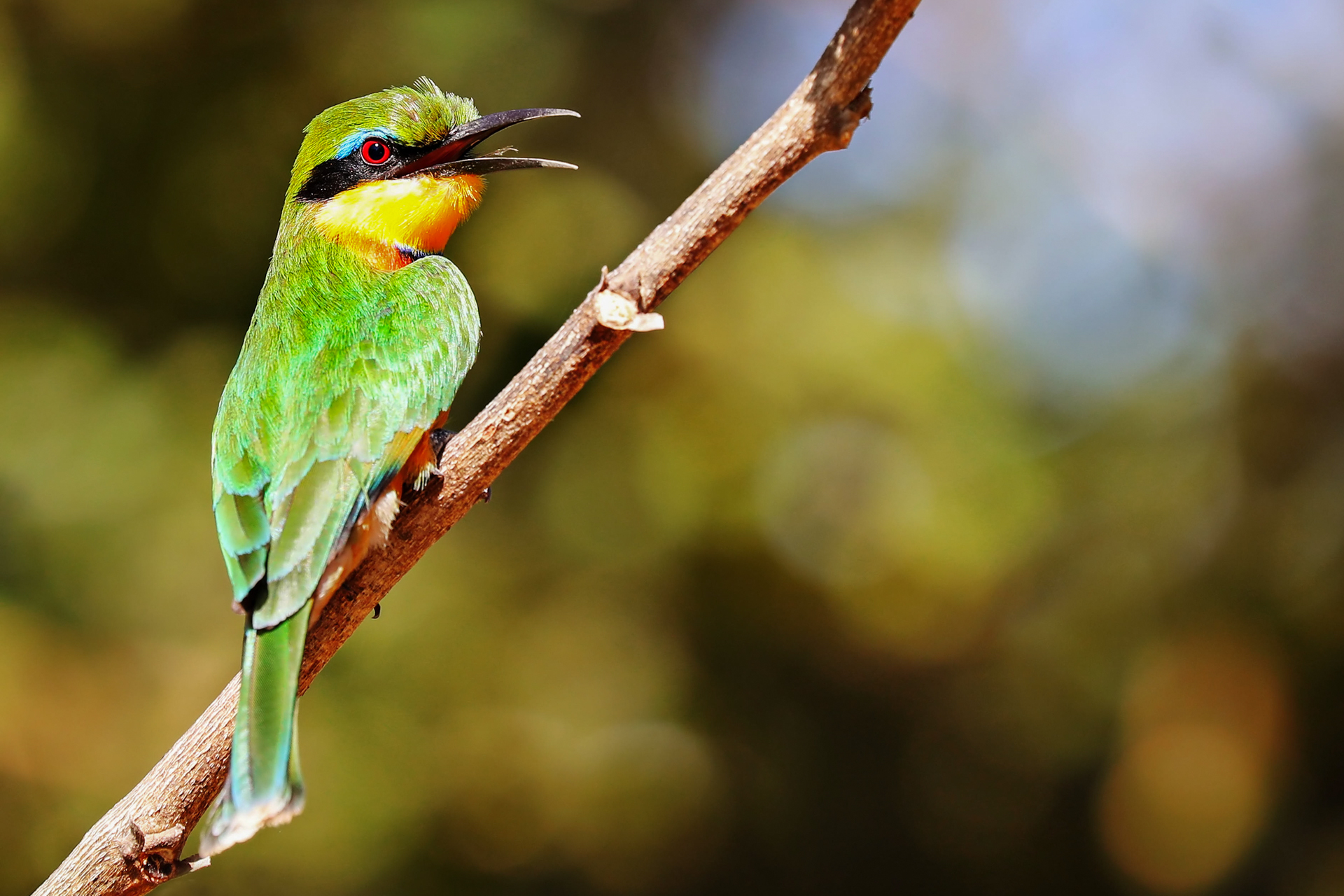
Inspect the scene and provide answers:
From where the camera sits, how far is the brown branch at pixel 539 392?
191 cm

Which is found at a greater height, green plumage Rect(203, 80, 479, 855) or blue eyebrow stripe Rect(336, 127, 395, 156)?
blue eyebrow stripe Rect(336, 127, 395, 156)

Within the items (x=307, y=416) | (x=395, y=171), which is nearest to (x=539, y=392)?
(x=307, y=416)

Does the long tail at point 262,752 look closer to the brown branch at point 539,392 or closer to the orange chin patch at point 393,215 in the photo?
the brown branch at point 539,392

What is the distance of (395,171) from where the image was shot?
3.04 m

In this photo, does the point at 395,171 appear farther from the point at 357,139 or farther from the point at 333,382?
the point at 333,382

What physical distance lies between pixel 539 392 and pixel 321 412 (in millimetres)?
585

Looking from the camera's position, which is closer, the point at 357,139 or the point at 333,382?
the point at 333,382

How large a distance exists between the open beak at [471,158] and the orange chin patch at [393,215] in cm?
3

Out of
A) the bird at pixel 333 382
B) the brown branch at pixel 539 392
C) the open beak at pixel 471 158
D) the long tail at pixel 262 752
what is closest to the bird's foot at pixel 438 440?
the bird at pixel 333 382

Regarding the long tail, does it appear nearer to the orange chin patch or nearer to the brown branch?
the brown branch

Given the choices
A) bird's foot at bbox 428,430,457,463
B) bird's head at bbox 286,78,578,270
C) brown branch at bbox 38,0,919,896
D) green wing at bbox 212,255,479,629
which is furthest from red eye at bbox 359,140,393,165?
brown branch at bbox 38,0,919,896

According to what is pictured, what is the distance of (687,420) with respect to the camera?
5.25m

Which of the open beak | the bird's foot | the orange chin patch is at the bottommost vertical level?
the bird's foot

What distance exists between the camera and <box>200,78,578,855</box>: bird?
201 centimetres
